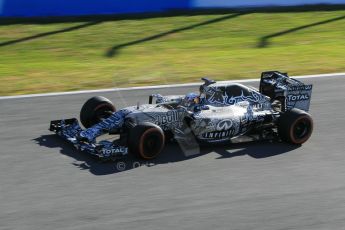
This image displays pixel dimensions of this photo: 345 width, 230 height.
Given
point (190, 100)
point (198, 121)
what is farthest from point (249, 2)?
point (198, 121)

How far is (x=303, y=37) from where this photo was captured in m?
21.0

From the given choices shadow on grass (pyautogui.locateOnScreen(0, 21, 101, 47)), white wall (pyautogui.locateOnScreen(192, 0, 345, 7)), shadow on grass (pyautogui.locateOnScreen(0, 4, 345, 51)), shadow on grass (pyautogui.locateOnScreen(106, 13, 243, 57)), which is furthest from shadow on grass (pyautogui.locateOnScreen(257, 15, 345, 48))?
shadow on grass (pyautogui.locateOnScreen(0, 21, 101, 47))

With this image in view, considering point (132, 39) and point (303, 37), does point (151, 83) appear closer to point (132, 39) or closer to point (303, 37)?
point (132, 39)

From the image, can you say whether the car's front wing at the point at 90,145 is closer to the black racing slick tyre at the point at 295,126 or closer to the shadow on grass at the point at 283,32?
the black racing slick tyre at the point at 295,126

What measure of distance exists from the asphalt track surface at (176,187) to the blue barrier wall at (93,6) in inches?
367

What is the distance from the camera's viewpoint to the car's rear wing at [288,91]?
1185 centimetres

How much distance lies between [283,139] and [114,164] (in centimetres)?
284

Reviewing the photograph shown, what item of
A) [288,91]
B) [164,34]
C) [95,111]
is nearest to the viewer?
[95,111]

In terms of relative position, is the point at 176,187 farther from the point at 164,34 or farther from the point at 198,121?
the point at 164,34

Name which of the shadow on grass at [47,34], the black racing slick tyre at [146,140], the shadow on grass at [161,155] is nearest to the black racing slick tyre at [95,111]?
the shadow on grass at [161,155]

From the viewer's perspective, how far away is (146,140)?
1019cm

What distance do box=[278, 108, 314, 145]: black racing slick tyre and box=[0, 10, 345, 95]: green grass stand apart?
17.0 feet

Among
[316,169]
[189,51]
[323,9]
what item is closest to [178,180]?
[316,169]

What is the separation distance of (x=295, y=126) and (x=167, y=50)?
850cm
